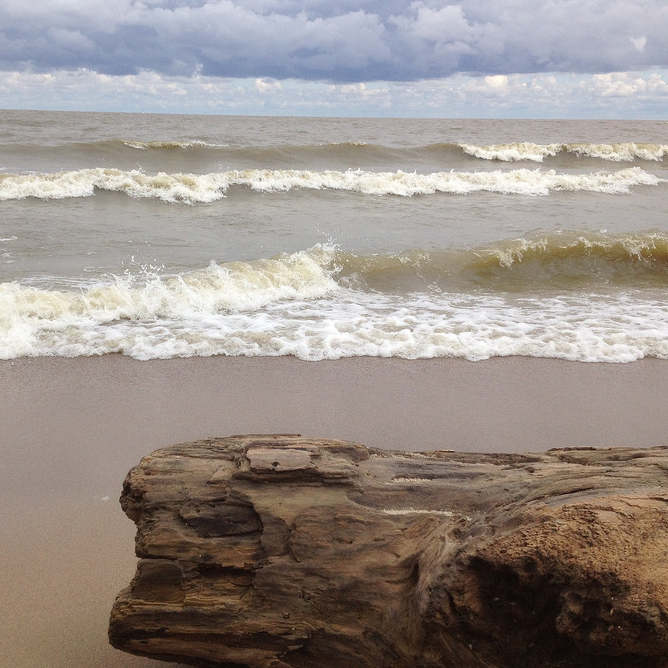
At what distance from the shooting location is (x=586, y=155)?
2662 centimetres

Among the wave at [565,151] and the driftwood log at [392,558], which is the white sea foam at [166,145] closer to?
the wave at [565,151]

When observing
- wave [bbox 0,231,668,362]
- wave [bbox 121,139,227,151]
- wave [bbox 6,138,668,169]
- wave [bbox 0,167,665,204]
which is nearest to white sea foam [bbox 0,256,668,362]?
wave [bbox 0,231,668,362]

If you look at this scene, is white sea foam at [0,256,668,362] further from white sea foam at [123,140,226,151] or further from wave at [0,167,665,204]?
white sea foam at [123,140,226,151]

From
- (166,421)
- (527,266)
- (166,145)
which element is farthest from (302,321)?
(166,145)

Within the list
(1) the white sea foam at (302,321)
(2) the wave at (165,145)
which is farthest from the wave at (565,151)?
(1) the white sea foam at (302,321)

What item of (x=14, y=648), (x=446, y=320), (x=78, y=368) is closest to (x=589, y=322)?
(x=446, y=320)

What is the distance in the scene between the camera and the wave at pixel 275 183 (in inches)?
552

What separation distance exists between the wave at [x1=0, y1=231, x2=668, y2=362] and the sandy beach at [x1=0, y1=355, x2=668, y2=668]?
→ 0.29m

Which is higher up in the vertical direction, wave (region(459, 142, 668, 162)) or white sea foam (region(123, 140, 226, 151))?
wave (region(459, 142, 668, 162))

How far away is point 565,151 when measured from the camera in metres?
26.7

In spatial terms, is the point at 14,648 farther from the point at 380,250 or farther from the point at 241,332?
the point at 380,250

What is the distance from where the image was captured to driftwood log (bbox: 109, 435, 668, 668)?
5.98ft

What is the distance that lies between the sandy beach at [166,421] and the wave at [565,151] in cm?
2090

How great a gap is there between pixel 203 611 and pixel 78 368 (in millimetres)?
3591
